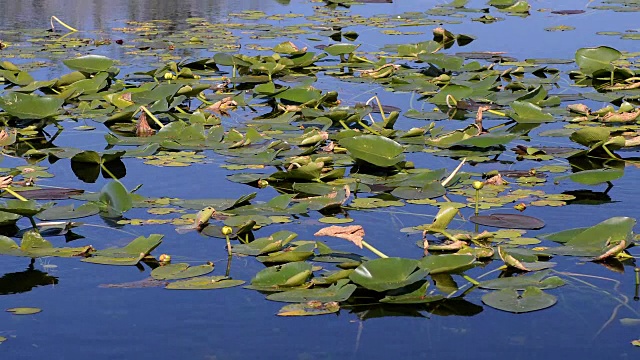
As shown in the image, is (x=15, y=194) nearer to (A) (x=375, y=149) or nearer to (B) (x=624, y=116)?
(A) (x=375, y=149)

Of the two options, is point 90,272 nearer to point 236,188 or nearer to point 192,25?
point 236,188

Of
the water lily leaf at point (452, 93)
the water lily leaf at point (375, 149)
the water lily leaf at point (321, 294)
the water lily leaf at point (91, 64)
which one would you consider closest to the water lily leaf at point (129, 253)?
the water lily leaf at point (321, 294)

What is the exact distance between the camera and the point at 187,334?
90.7 inches

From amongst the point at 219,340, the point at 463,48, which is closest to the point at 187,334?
the point at 219,340

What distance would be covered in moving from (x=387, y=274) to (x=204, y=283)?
0.48 m

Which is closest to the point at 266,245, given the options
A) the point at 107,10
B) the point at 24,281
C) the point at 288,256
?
the point at 288,256

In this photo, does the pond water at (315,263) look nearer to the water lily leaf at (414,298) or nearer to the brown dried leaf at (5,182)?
the water lily leaf at (414,298)

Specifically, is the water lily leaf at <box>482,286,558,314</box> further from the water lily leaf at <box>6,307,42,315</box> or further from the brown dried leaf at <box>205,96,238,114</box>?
the brown dried leaf at <box>205,96,238,114</box>

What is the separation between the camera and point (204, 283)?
8.33 ft

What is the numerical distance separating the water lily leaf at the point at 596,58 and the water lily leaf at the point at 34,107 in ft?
8.74

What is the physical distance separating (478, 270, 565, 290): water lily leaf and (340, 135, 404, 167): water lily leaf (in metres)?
1.02

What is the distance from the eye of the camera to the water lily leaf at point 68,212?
306 cm

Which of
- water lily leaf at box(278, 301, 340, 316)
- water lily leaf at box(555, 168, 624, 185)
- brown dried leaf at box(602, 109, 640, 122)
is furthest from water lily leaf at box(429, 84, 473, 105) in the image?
water lily leaf at box(278, 301, 340, 316)

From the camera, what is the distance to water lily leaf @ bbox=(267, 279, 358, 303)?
2.40 metres
